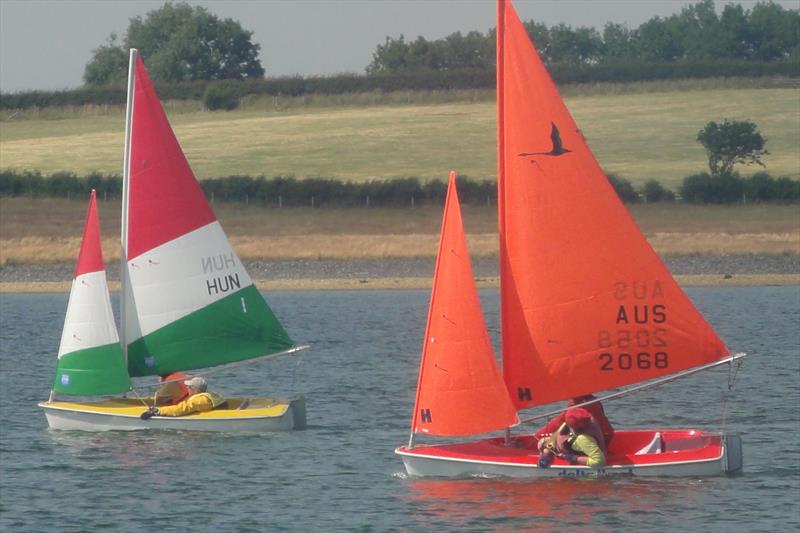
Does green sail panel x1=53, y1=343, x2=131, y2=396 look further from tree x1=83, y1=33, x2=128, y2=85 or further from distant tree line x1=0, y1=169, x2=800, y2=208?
tree x1=83, y1=33, x2=128, y2=85

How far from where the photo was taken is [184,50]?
15262 centimetres

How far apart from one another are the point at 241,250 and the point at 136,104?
49.5 metres

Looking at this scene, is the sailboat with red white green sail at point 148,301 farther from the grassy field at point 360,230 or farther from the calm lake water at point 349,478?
the grassy field at point 360,230

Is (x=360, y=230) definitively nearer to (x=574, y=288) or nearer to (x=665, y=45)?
(x=574, y=288)

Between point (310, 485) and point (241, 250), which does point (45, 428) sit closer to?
point (310, 485)

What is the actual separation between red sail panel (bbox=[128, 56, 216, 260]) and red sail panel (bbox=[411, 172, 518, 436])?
8.35m

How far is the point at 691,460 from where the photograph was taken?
2373cm

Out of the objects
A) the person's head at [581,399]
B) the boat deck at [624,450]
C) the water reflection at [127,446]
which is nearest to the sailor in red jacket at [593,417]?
the person's head at [581,399]

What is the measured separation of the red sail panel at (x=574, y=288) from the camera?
23.4 m

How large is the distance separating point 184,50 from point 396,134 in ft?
143

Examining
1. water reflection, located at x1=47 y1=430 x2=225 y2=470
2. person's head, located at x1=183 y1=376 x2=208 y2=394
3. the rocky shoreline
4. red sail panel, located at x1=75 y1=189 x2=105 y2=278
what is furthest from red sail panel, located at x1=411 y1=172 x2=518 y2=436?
A: the rocky shoreline

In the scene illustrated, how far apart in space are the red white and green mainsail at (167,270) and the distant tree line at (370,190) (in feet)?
191

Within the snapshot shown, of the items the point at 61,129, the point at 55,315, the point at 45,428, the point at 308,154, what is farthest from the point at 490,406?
the point at 61,129

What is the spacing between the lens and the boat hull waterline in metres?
23.6
